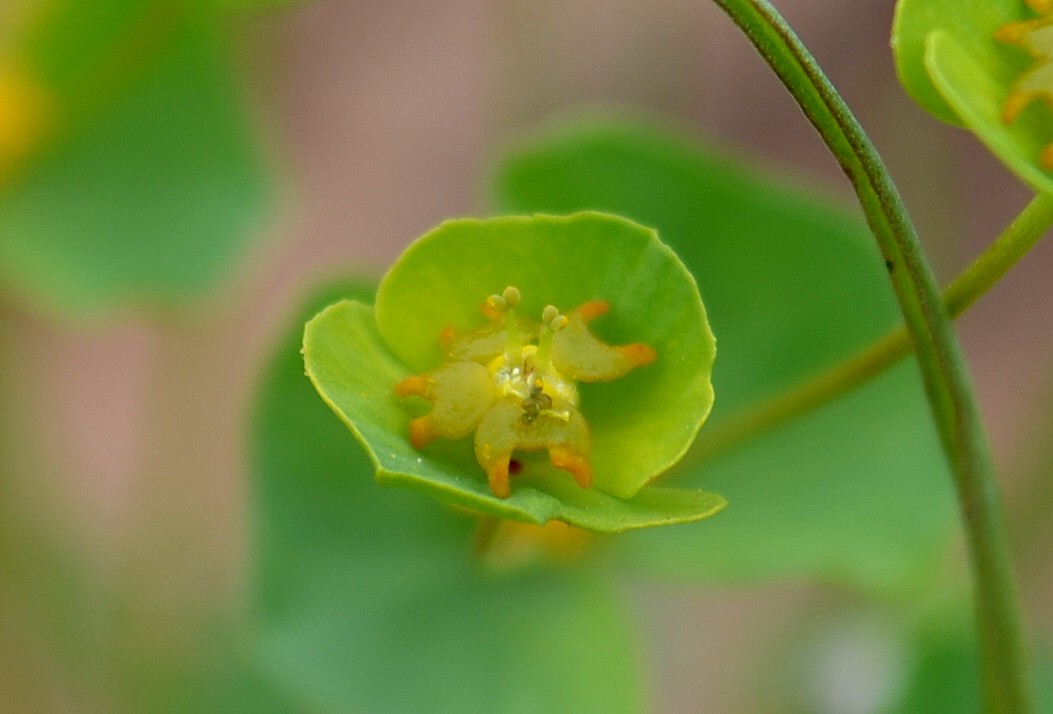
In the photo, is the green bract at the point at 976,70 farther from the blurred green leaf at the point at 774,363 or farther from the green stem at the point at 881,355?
the blurred green leaf at the point at 774,363

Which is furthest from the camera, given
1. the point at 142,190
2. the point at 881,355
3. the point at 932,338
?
the point at 142,190

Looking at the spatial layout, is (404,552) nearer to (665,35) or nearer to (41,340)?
(665,35)

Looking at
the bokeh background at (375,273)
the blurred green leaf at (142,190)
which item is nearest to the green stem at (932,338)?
the bokeh background at (375,273)

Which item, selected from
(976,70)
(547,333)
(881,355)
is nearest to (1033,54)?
(976,70)

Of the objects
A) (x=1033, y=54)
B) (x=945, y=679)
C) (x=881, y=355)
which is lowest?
(x=945, y=679)

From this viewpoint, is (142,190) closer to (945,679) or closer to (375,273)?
(375,273)

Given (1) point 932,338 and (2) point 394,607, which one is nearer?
(1) point 932,338

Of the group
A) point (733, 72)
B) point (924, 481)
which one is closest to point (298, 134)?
point (733, 72)
